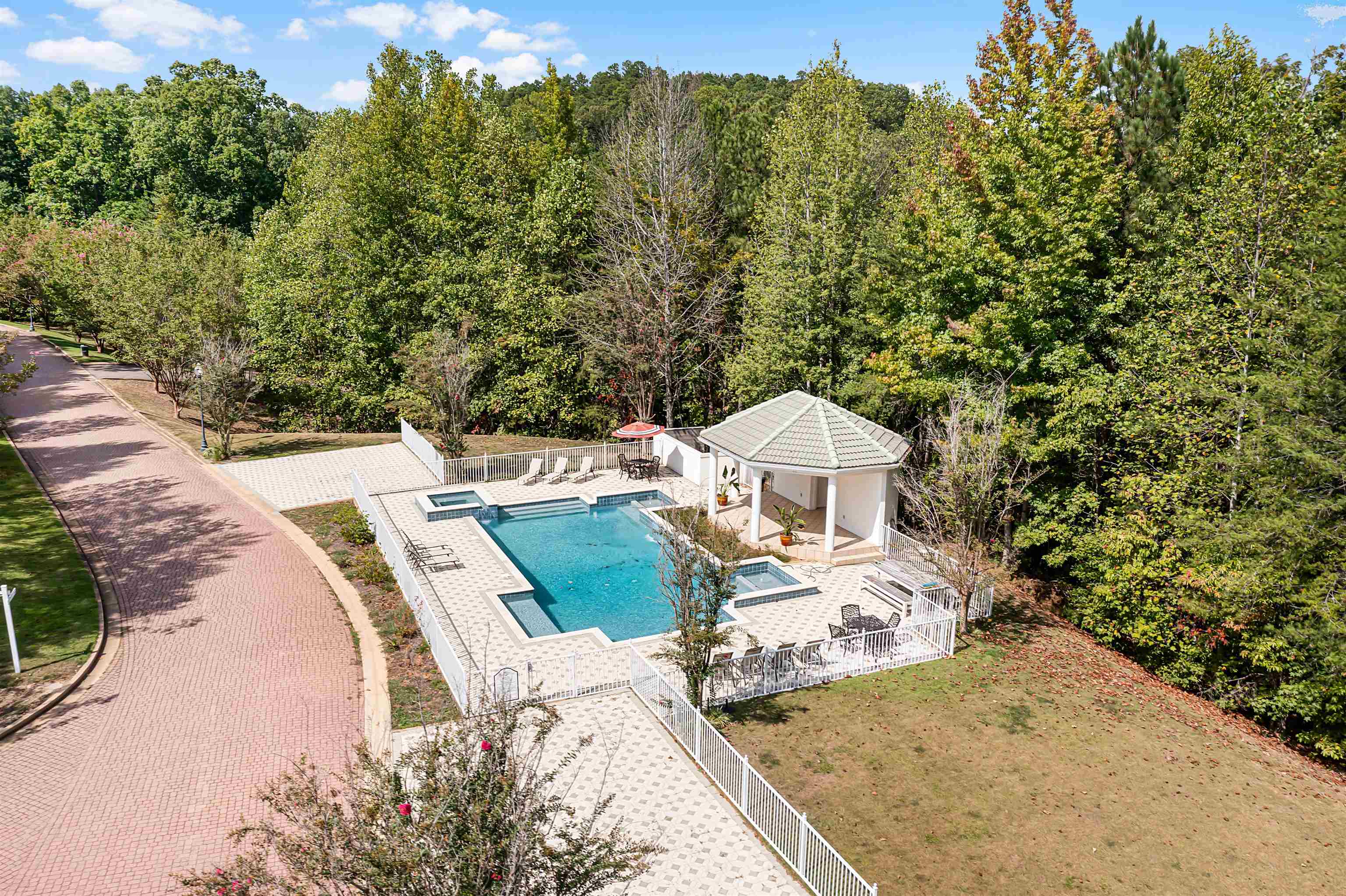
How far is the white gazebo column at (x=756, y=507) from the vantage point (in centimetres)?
2378

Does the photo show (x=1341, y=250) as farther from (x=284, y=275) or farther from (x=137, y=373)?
(x=137, y=373)

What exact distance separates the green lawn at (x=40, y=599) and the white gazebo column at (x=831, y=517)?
1755cm

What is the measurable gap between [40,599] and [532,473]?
1436 centimetres

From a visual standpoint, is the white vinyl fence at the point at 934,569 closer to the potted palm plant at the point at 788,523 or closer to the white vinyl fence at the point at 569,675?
the potted palm plant at the point at 788,523

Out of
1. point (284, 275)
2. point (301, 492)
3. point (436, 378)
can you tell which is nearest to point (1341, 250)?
point (436, 378)

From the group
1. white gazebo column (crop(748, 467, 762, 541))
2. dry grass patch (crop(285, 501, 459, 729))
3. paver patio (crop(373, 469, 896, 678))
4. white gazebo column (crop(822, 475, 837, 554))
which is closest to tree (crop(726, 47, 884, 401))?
white gazebo column (crop(748, 467, 762, 541))

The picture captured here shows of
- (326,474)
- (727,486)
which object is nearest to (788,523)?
(727,486)

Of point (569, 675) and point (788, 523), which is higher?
point (788, 523)

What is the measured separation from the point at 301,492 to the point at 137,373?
27645 millimetres

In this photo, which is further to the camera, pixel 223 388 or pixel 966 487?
pixel 223 388

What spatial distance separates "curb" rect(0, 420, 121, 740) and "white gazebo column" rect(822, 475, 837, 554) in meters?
17.1

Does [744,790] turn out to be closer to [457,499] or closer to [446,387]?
[457,499]

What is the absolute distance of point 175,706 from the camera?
1515 centimetres

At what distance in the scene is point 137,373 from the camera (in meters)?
47.3
